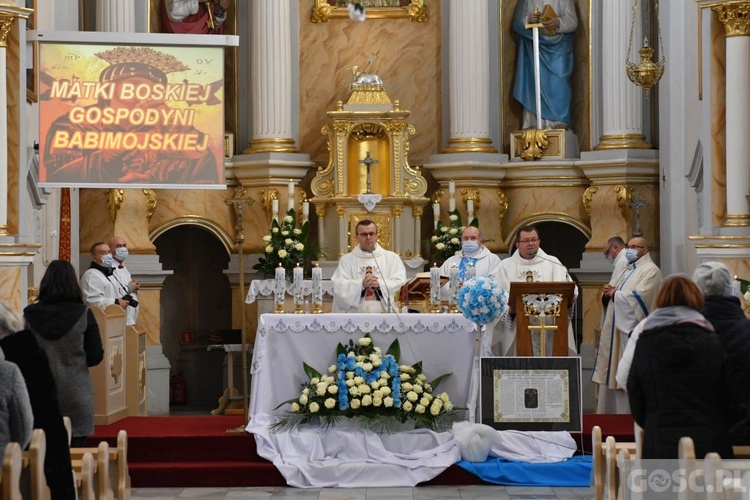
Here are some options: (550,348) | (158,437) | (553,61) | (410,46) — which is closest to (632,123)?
(553,61)

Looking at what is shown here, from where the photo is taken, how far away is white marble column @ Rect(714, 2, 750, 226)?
35.5 feet

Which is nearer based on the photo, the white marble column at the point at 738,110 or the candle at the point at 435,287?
the candle at the point at 435,287

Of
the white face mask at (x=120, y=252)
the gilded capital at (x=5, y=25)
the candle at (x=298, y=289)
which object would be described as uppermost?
the gilded capital at (x=5, y=25)

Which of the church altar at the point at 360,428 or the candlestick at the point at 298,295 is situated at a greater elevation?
the candlestick at the point at 298,295

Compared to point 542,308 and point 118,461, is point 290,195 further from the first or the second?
point 118,461

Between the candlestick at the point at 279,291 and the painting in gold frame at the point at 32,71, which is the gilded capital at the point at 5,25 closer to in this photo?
the painting in gold frame at the point at 32,71

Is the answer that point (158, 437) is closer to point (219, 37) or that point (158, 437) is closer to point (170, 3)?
point (219, 37)

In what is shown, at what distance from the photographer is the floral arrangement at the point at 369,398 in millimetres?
9945

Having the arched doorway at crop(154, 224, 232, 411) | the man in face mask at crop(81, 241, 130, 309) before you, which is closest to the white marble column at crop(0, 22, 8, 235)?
the man in face mask at crop(81, 241, 130, 309)

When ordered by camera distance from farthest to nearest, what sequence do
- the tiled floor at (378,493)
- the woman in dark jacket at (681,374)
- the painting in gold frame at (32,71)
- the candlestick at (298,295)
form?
the painting in gold frame at (32,71)
the candlestick at (298,295)
the tiled floor at (378,493)
the woman in dark jacket at (681,374)

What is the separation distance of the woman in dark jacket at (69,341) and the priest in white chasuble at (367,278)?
2.98 meters

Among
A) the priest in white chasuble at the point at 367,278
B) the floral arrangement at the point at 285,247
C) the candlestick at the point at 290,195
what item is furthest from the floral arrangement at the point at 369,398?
the candlestick at the point at 290,195

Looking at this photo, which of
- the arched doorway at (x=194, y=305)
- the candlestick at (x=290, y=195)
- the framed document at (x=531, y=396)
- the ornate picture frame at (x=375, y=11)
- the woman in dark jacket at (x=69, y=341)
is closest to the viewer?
the woman in dark jacket at (x=69, y=341)

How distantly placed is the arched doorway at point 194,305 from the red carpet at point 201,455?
5.53 m
